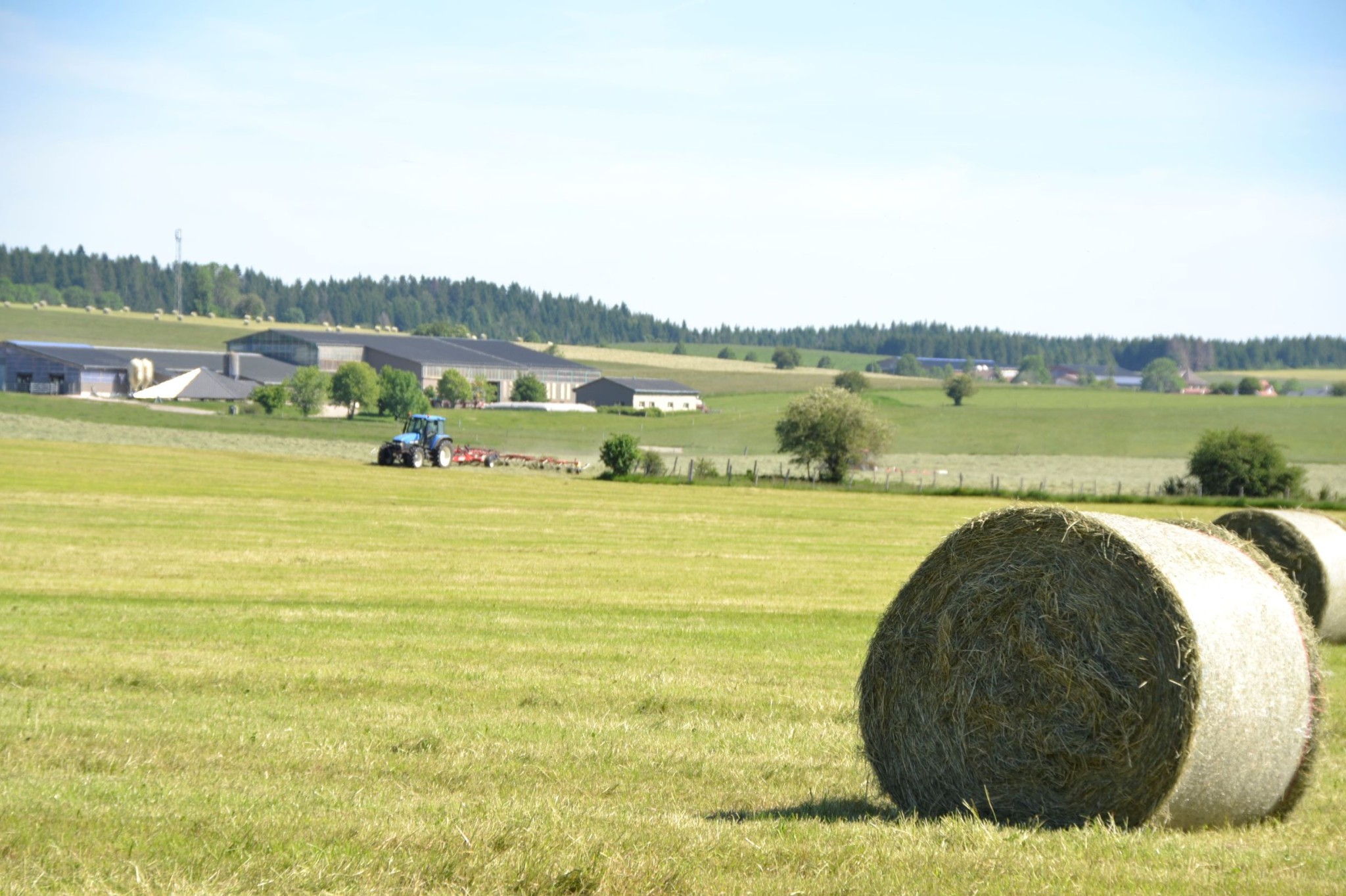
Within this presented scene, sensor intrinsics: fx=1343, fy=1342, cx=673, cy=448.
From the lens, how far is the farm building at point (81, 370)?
11694 cm

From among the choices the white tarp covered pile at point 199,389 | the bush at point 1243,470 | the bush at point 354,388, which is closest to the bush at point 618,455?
the bush at point 1243,470

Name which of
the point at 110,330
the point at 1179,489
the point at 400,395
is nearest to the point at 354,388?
the point at 400,395

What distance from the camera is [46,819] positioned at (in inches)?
265

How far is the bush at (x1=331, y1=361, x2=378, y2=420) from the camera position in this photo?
104m

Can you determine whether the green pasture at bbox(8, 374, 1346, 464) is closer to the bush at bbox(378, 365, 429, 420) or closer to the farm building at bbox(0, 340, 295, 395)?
the bush at bbox(378, 365, 429, 420)

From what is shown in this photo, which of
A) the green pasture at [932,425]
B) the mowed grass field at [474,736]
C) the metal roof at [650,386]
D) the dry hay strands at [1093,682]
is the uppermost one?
the dry hay strands at [1093,682]

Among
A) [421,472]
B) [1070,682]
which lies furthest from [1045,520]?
[421,472]

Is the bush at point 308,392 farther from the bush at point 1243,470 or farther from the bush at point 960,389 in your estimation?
the bush at point 1243,470

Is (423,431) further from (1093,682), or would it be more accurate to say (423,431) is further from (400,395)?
(1093,682)

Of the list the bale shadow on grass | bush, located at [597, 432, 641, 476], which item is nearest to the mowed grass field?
the bale shadow on grass

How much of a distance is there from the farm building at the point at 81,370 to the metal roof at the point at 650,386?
29937mm

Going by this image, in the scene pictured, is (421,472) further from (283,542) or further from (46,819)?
(46,819)

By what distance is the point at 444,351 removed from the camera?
5271 inches

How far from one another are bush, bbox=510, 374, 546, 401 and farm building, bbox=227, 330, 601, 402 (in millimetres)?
2514
